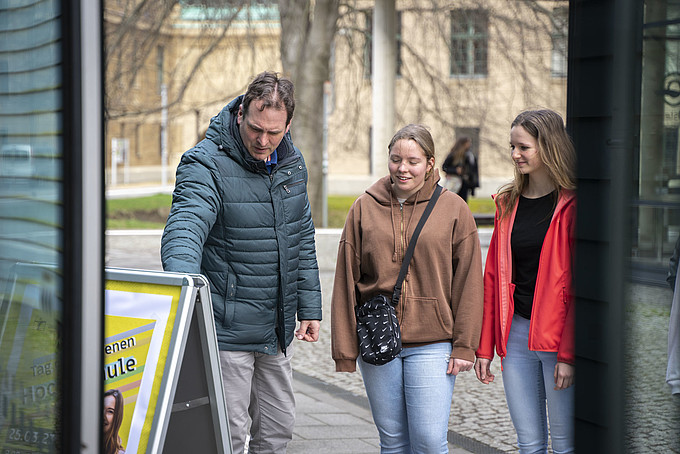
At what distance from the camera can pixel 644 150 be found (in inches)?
75.4

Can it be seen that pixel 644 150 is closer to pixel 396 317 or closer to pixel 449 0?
pixel 396 317

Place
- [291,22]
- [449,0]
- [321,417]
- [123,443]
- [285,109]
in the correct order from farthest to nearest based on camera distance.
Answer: [449,0] < [291,22] < [321,417] < [285,109] < [123,443]

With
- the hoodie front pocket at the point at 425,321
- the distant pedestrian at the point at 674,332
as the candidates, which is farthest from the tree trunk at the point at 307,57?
the distant pedestrian at the point at 674,332

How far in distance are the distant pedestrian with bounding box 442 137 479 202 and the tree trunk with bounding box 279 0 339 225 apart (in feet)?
11.6

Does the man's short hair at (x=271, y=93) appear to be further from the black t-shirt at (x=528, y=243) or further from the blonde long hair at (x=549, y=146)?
the black t-shirt at (x=528, y=243)

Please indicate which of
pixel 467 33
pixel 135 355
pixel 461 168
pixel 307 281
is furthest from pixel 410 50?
pixel 135 355

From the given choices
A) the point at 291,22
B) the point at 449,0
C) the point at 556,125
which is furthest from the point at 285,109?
the point at 449,0

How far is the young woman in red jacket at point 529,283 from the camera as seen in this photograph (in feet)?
11.3

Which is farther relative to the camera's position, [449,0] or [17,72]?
[449,0]

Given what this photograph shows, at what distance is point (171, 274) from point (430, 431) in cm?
125

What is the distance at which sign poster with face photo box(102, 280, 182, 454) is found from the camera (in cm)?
287

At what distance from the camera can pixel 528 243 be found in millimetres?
3529

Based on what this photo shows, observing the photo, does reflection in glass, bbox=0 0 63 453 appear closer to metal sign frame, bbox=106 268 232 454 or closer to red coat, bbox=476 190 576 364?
metal sign frame, bbox=106 268 232 454

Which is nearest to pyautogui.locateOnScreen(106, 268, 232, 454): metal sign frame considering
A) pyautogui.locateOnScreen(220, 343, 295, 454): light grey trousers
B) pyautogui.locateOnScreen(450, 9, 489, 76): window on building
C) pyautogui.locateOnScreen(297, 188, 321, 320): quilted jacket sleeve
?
pyautogui.locateOnScreen(220, 343, 295, 454): light grey trousers
